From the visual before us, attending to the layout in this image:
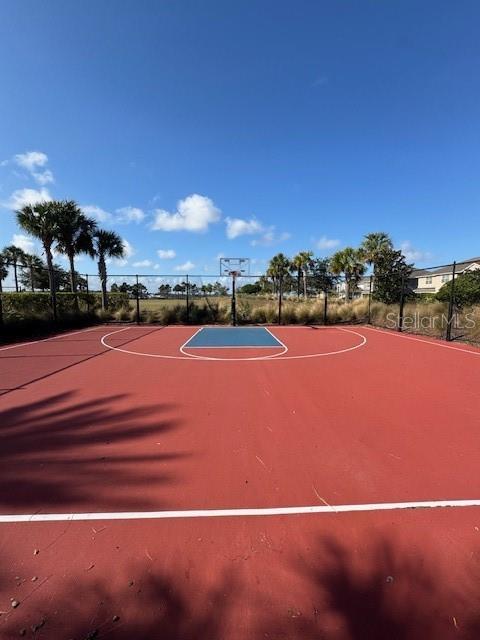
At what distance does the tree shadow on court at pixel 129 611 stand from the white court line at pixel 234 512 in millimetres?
514

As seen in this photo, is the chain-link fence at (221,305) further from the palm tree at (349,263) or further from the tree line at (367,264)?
the palm tree at (349,263)

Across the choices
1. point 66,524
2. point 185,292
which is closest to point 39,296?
point 185,292

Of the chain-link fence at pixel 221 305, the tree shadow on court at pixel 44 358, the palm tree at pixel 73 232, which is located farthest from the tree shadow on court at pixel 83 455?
the palm tree at pixel 73 232

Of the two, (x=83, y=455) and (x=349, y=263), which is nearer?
(x=83, y=455)

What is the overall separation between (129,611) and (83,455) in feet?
6.21

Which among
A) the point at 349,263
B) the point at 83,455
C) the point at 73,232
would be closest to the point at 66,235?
the point at 73,232

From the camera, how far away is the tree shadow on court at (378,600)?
161 cm

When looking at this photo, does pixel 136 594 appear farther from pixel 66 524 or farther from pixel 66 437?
pixel 66 437

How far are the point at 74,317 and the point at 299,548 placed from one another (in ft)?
55.8

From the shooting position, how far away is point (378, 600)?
1765 mm

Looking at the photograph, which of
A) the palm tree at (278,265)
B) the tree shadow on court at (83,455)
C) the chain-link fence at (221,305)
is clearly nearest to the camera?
the tree shadow on court at (83,455)

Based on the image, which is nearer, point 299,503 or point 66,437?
point 299,503

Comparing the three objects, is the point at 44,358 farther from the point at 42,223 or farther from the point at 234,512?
the point at 42,223

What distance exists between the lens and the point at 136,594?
5.90 ft
